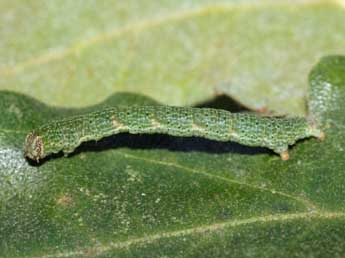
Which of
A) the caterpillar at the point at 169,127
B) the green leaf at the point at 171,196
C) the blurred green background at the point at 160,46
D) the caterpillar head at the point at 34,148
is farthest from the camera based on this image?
the blurred green background at the point at 160,46

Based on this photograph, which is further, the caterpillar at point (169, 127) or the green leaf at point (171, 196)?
the caterpillar at point (169, 127)

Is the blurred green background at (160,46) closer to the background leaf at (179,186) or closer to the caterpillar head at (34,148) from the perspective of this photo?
the background leaf at (179,186)

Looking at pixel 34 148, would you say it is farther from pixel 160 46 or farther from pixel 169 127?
pixel 160 46

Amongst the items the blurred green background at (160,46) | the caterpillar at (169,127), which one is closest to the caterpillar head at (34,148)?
the caterpillar at (169,127)

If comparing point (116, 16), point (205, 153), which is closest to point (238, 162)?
point (205, 153)

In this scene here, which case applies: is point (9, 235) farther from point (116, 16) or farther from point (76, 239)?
point (116, 16)

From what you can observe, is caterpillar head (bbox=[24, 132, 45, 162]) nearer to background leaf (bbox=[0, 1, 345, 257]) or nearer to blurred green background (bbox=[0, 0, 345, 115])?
background leaf (bbox=[0, 1, 345, 257])
